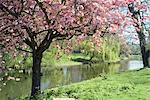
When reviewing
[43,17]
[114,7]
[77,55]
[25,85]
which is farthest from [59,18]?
[77,55]

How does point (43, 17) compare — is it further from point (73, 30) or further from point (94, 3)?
point (94, 3)

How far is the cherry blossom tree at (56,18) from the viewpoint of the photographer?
472 inches

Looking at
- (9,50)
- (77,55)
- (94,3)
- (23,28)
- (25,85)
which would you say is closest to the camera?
(94,3)

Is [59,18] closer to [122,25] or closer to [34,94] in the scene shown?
[122,25]

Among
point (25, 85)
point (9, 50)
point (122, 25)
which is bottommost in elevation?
point (25, 85)

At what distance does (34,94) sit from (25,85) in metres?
16.4

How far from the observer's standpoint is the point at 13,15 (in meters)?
12.3

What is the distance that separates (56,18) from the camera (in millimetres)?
12320

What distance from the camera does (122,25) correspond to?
1333 centimetres

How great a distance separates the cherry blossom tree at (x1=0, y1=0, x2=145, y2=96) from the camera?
11992mm

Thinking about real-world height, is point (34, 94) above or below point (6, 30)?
below

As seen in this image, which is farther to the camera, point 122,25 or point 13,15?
point 122,25

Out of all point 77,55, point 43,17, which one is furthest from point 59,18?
point 77,55

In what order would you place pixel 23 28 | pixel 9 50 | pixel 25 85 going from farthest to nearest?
1. pixel 25 85
2. pixel 9 50
3. pixel 23 28
